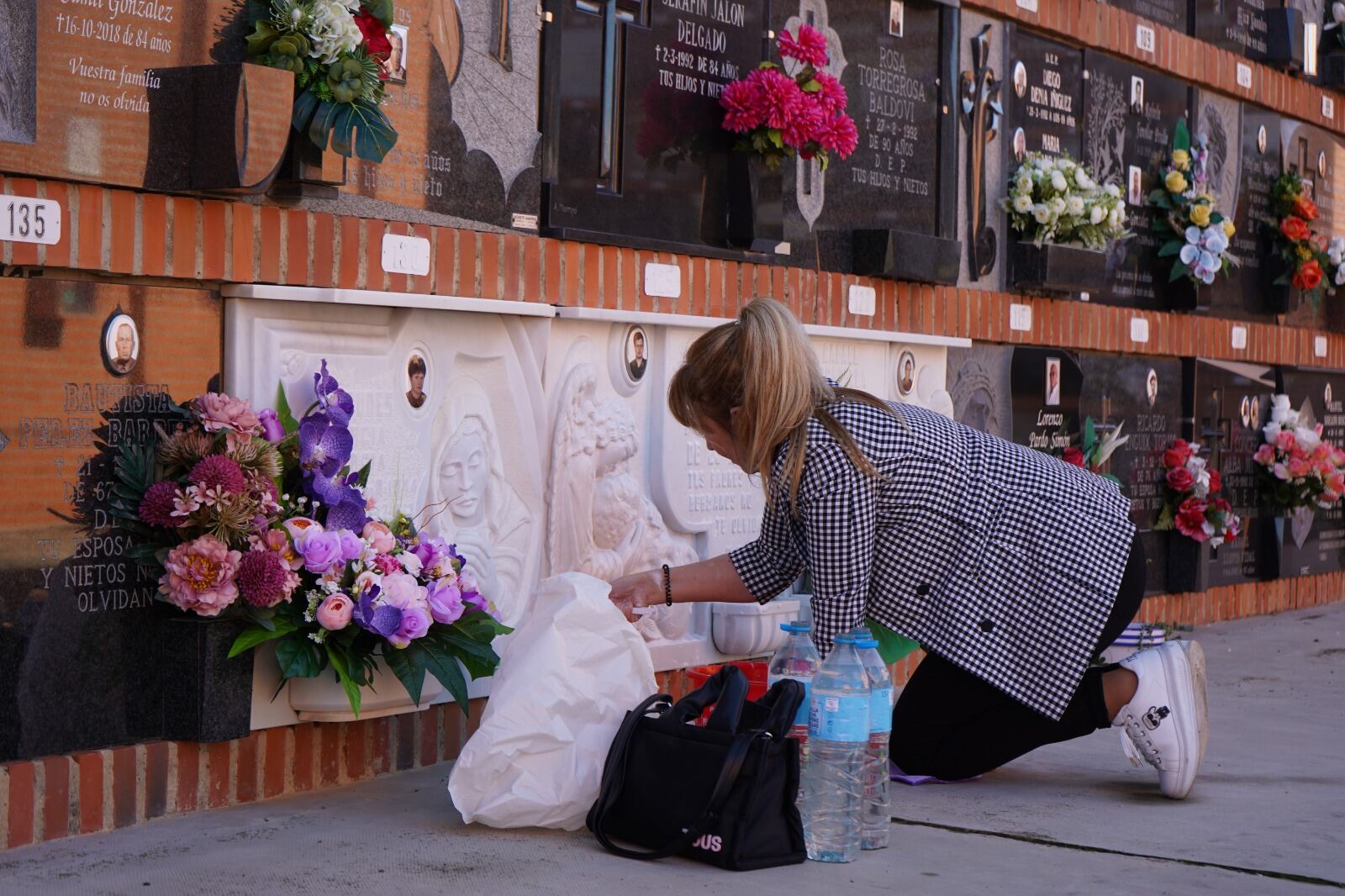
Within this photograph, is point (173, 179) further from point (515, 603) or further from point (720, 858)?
point (720, 858)

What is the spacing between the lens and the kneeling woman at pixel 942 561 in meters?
3.45

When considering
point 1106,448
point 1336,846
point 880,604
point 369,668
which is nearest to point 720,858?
point 880,604

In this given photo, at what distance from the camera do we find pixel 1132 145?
7.80 meters

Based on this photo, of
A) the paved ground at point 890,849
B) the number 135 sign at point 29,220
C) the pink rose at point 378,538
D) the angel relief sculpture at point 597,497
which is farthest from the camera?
the angel relief sculpture at point 597,497

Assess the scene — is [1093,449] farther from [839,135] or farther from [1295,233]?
[1295,233]

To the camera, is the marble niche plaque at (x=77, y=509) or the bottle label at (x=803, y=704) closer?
the marble niche plaque at (x=77, y=509)

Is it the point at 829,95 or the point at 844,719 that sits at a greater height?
the point at 829,95

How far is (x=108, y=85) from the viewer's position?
11.2 feet

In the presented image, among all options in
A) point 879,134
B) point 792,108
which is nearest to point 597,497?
point 792,108

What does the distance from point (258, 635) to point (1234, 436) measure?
6.26 m

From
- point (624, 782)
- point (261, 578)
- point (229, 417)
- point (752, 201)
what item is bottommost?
point (624, 782)

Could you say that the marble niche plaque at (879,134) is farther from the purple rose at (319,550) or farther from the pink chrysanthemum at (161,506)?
the pink chrysanthemum at (161,506)

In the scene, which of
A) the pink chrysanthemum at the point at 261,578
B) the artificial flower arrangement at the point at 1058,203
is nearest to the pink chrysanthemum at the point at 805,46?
the artificial flower arrangement at the point at 1058,203

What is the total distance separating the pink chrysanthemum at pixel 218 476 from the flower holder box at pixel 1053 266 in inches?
163
